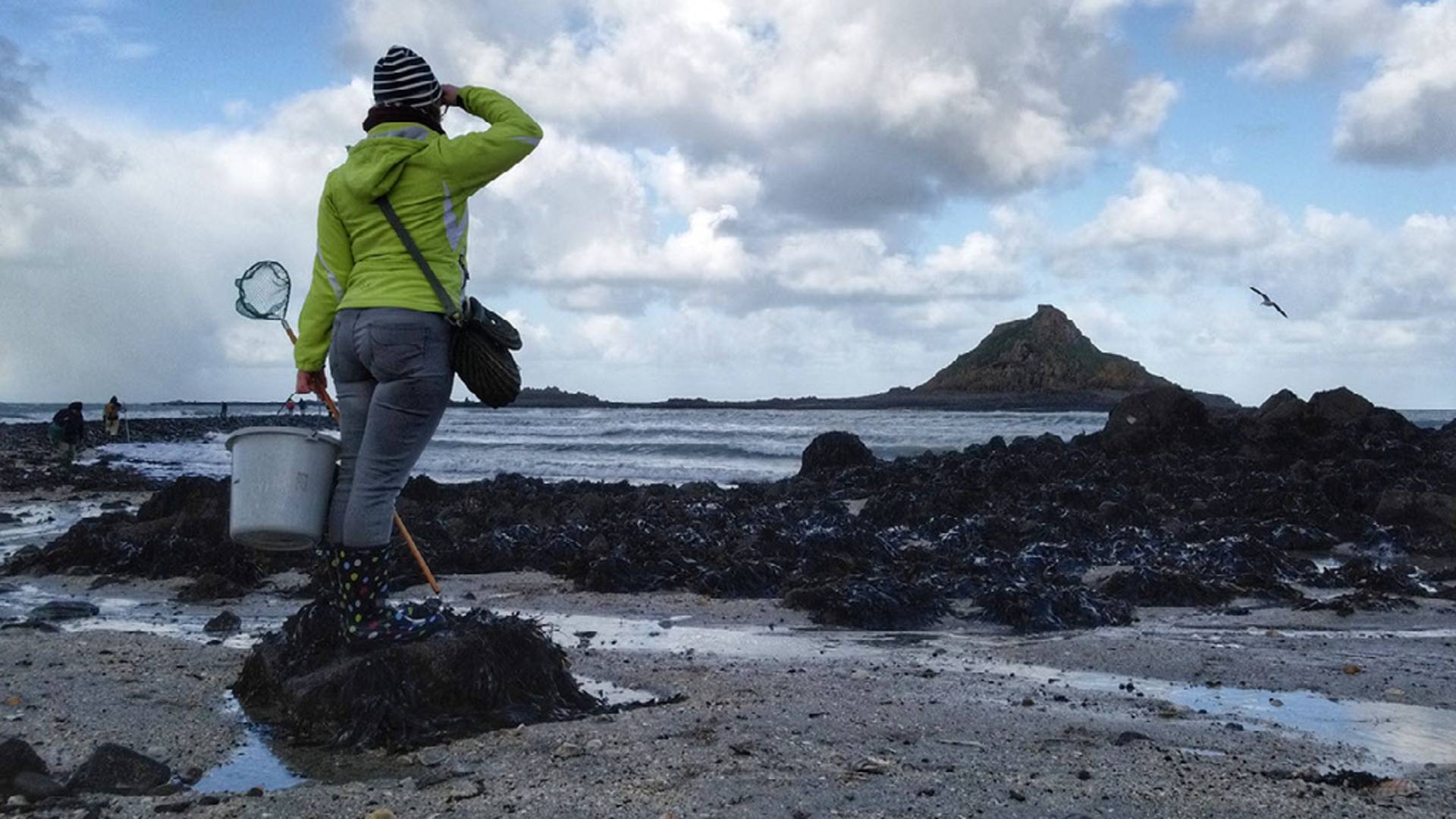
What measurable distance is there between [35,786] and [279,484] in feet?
4.21

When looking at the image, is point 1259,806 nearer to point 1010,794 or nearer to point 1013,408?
point 1010,794

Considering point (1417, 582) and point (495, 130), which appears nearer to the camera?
point (495, 130)

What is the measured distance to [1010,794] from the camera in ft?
11.0

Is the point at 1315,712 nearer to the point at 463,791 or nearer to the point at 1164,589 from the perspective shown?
the point at 1164,589

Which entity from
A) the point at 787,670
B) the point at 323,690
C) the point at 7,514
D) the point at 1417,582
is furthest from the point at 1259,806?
the point at 7,514

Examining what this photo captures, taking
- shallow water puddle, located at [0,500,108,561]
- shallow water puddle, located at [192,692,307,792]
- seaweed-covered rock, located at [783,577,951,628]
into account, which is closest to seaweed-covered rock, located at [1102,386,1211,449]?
seaweed-covered rock, located at [783,577,951,628]

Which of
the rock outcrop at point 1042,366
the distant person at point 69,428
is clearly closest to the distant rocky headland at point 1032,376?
the rock outcrop at point 1042,366

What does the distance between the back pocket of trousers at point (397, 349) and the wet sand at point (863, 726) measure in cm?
Answer: 129

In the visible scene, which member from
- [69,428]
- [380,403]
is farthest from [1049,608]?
[69,428]

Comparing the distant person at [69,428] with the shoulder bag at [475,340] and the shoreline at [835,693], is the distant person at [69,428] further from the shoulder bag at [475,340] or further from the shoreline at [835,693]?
Answer: the shoulder bag at [475,340]

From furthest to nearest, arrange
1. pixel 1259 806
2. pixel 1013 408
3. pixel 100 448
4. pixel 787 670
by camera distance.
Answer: pixel 1013 408
pixel 100 448
pixel 787 670
pixel 1259 806

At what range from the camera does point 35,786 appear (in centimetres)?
340

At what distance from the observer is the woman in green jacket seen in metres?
4.20

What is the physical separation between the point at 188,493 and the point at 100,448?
27.1 metres
